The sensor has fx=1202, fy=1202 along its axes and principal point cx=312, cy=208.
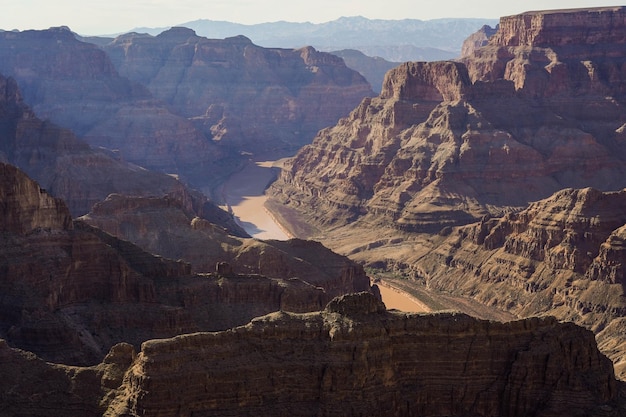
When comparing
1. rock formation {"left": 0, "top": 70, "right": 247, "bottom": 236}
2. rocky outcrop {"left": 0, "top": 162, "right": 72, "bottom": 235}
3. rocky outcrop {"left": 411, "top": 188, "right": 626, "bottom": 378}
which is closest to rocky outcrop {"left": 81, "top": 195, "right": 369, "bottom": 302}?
rocky outcrop {"left": 411, "top": 188, "right": 626, "bottom": 378}

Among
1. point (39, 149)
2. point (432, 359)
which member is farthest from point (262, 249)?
point (39, 149)

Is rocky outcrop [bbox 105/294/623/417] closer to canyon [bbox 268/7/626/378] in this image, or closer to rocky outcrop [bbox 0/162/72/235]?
rocky outcrop [bbox 0/162/72/235]

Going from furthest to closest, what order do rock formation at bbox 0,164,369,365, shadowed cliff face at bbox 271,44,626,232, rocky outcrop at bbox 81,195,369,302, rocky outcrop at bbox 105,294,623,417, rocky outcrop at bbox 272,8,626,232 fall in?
rocky outcrop at bbox 272,8,626,232 < shadowed cliff face at bbox 271,44,626,232 < rocky outcrop at bbox 81,195,369,302 < rock formation at bbox 0,164,369,365 < rocky outcrop at bbox 105,294,623,417

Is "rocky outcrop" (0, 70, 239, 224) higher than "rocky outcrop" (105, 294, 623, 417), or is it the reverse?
"rocky outcrop" (105, 294, 623, 417)

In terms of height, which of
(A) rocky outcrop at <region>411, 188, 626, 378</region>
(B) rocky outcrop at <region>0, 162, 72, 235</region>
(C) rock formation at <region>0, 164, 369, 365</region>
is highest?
(B) rocky outcrop at <region>0, 162, 72, 235</region>

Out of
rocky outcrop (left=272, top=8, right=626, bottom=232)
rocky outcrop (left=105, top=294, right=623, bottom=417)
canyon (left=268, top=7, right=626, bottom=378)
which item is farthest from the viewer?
rocky outcrop (left=272, top=8, right=626, bottom=232)

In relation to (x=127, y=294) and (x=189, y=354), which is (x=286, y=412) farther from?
(x=127, y=294)

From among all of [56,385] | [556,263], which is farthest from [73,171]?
[56,385]
